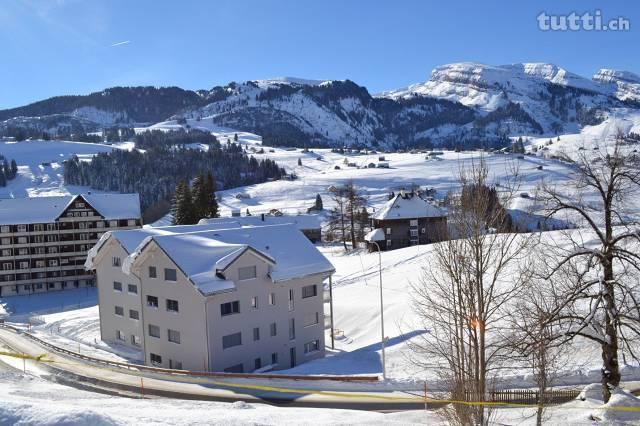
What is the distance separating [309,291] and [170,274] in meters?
10.4

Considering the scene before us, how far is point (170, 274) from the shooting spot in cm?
3647

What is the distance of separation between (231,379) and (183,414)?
12.5 metres

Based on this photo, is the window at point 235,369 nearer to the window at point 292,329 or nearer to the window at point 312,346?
the window at point 292,329

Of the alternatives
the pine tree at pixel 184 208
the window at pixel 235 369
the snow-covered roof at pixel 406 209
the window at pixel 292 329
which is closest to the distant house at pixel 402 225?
the snow-covered roof at pixel 406 209

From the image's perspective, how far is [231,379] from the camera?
30.8m

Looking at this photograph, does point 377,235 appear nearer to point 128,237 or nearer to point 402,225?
point 402,225

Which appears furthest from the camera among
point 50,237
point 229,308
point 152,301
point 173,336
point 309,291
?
point 50,237

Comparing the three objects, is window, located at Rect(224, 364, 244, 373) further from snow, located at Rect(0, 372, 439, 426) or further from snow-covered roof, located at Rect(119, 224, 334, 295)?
snow, located at Rect(0, 372, 439, 426)

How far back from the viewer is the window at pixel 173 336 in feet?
118

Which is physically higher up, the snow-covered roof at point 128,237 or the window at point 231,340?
the snow-covered roof at point 128,237

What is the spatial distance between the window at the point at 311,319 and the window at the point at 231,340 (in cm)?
630

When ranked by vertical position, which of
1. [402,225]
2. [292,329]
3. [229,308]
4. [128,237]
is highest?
[128,237]

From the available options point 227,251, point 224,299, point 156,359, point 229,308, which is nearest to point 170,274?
point 227,251

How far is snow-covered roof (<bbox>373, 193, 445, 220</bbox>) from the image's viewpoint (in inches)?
3214
